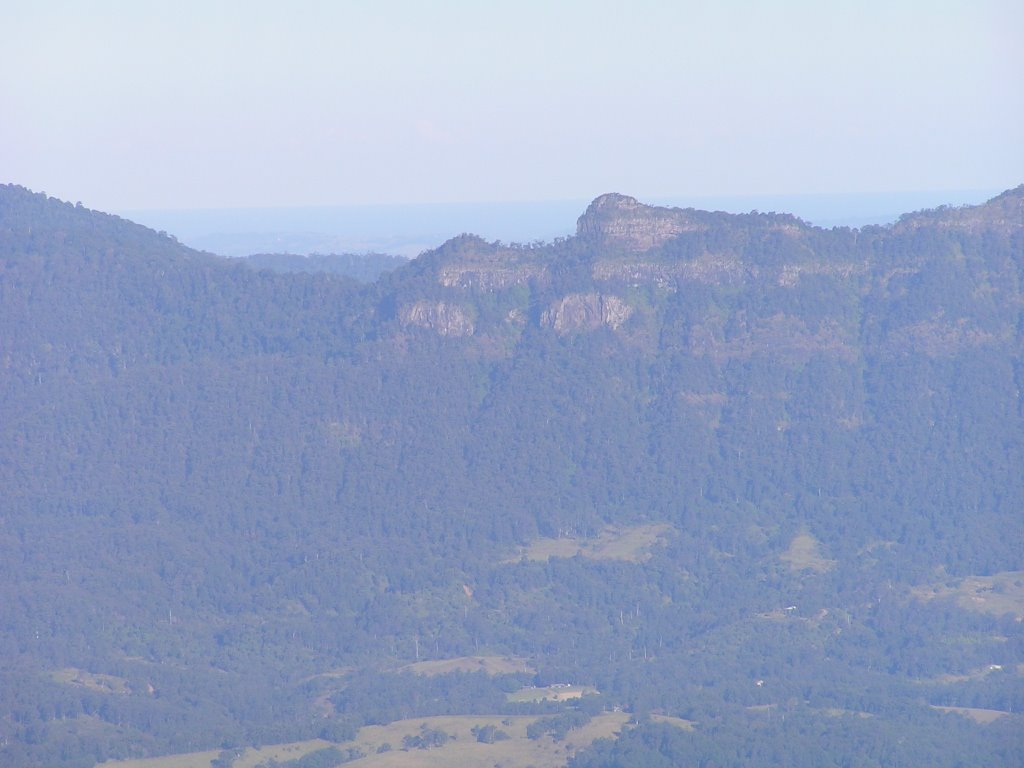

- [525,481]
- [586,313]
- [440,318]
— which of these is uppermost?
[586,313]

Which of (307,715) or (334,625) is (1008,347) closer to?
(334,625)

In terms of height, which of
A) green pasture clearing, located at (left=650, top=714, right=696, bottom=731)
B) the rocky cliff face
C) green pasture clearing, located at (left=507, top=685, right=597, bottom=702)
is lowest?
green pasture clearing, located at (left=507, top=685, right=597, bottom=702)

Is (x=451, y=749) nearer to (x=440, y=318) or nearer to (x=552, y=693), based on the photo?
(x=552, y=693)

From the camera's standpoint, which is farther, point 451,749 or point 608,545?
point 608,545

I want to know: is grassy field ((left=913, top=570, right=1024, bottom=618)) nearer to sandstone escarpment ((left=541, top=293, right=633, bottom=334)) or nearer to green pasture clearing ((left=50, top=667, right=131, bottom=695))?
sandstone escarpment ((left=541, top=293, right=633, bottom=334))

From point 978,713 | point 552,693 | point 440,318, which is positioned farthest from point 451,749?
point 440,318

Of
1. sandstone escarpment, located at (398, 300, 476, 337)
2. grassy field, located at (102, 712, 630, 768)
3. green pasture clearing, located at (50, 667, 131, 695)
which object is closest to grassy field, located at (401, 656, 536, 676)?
grassy field, located at (102, 712, 630, 768)
